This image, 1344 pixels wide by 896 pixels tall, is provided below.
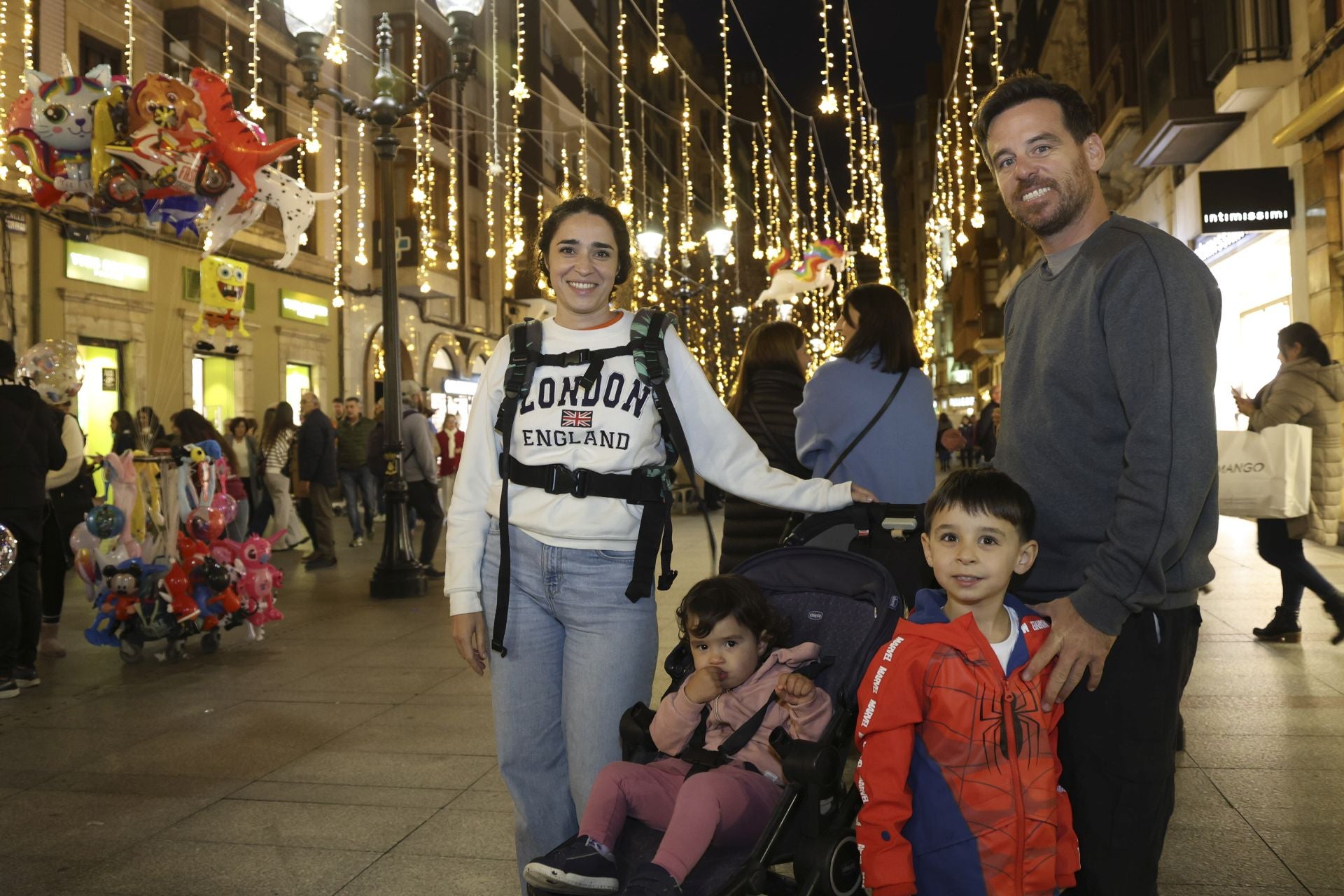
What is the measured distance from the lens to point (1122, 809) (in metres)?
2.47

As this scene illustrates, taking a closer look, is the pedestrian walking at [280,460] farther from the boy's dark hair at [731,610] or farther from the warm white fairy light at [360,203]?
the boy's dark hair at [731,610]

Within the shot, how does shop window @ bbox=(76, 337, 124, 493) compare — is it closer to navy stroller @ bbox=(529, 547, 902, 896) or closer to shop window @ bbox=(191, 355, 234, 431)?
shop window @ bbox=(191, 355, 234, 431)

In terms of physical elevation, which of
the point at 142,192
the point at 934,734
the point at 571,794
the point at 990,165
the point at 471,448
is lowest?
the point at 571,794

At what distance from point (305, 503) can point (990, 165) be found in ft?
40.6

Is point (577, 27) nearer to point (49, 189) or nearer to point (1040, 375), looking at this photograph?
point (49, 189)

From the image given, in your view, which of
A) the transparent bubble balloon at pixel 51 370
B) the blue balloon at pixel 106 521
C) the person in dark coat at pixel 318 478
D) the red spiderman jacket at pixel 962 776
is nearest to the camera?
the red spiderman jacket at pixel 962 776

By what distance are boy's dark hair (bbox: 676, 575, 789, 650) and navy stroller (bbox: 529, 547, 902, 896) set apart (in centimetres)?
11

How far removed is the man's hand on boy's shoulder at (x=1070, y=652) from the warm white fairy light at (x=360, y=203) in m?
24.5

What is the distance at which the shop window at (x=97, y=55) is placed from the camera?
17.9m

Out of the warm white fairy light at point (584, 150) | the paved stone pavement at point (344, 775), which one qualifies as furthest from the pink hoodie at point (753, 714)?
the warm white fairy light at point (584, 150)

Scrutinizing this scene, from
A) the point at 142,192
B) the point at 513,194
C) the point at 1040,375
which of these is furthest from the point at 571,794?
the point at 513,194

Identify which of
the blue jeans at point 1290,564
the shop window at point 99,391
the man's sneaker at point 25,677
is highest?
the shop window at point 99,391

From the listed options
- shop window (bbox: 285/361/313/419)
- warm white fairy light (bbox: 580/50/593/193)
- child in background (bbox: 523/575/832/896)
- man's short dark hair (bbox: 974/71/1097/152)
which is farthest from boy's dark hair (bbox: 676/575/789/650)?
shop window (bbox: 285/361/313/419)

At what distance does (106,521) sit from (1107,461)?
7.02 m
